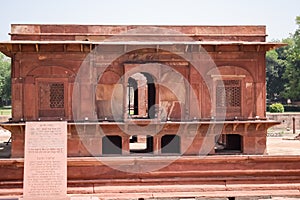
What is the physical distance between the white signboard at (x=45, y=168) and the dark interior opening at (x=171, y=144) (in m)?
6.65

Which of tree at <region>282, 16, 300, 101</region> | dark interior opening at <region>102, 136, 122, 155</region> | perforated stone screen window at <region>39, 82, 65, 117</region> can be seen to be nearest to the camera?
perforated stone screen window at <region>39, 82, 65, 117</region>

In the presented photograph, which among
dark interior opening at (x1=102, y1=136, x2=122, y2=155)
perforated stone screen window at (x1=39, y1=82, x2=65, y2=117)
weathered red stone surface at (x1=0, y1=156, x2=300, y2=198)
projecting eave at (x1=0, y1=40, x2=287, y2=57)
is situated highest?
projecting eave at (x1=0, y1=40, x2=287, y2=57)

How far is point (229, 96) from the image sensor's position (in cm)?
1559

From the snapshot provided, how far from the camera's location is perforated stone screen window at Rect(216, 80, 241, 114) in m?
15.5

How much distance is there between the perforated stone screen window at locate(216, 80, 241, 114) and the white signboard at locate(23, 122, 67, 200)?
6524mm

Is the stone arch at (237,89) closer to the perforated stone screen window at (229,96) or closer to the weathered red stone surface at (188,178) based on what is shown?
the perforated stone screen window at (229,96)

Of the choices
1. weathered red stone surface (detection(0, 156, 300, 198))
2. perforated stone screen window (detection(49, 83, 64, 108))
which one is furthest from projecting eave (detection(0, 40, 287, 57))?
weathered red stone surface (detection(0, 156, 300, 198))

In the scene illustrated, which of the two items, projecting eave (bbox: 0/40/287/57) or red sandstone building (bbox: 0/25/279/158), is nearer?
projecting eave (bbox: 0/40/287/57)

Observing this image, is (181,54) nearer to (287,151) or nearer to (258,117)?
(258,117)

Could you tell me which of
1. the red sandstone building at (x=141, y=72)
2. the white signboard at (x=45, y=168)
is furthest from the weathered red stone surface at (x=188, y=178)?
the white signboard at (x=45, y=168)

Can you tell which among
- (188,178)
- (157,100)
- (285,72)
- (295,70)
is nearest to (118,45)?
(157,100)

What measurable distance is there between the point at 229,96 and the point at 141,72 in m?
3.20

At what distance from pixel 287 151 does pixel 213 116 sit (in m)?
3.45

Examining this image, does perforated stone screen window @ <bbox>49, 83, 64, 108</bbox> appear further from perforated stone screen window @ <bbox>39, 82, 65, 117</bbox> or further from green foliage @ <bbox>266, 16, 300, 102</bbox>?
green foliage @ <bbox>266, 16, 300, 102</bbox>
